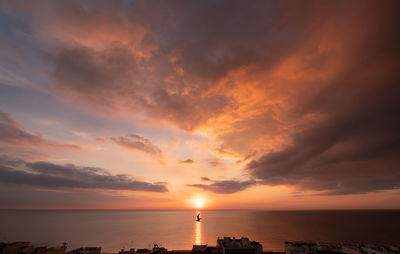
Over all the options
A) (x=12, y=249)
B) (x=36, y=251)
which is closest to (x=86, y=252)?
(x=36, y=251)

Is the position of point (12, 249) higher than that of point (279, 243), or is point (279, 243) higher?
point (12, 249)

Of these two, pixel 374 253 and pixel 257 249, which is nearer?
pixel 374 253

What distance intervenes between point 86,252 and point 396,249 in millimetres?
95341

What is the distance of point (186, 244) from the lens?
409 ft

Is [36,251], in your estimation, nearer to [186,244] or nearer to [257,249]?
[257,249]

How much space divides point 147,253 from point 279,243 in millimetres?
92172

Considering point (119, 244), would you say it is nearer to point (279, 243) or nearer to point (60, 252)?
point (60, 252)

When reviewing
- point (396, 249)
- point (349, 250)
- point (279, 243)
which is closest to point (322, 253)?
point (349, 250)

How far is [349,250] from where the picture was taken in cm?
6278

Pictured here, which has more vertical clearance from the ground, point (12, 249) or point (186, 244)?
point (12, 249)

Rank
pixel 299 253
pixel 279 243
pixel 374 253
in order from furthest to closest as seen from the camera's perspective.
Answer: pixel 279 243 < pixel 299 253 < pixel 374 253

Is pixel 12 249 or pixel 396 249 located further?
pixel 396 249

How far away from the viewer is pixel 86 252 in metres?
58.0

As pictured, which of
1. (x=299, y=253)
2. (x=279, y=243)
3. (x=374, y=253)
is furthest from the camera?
(x=279, y=243)
